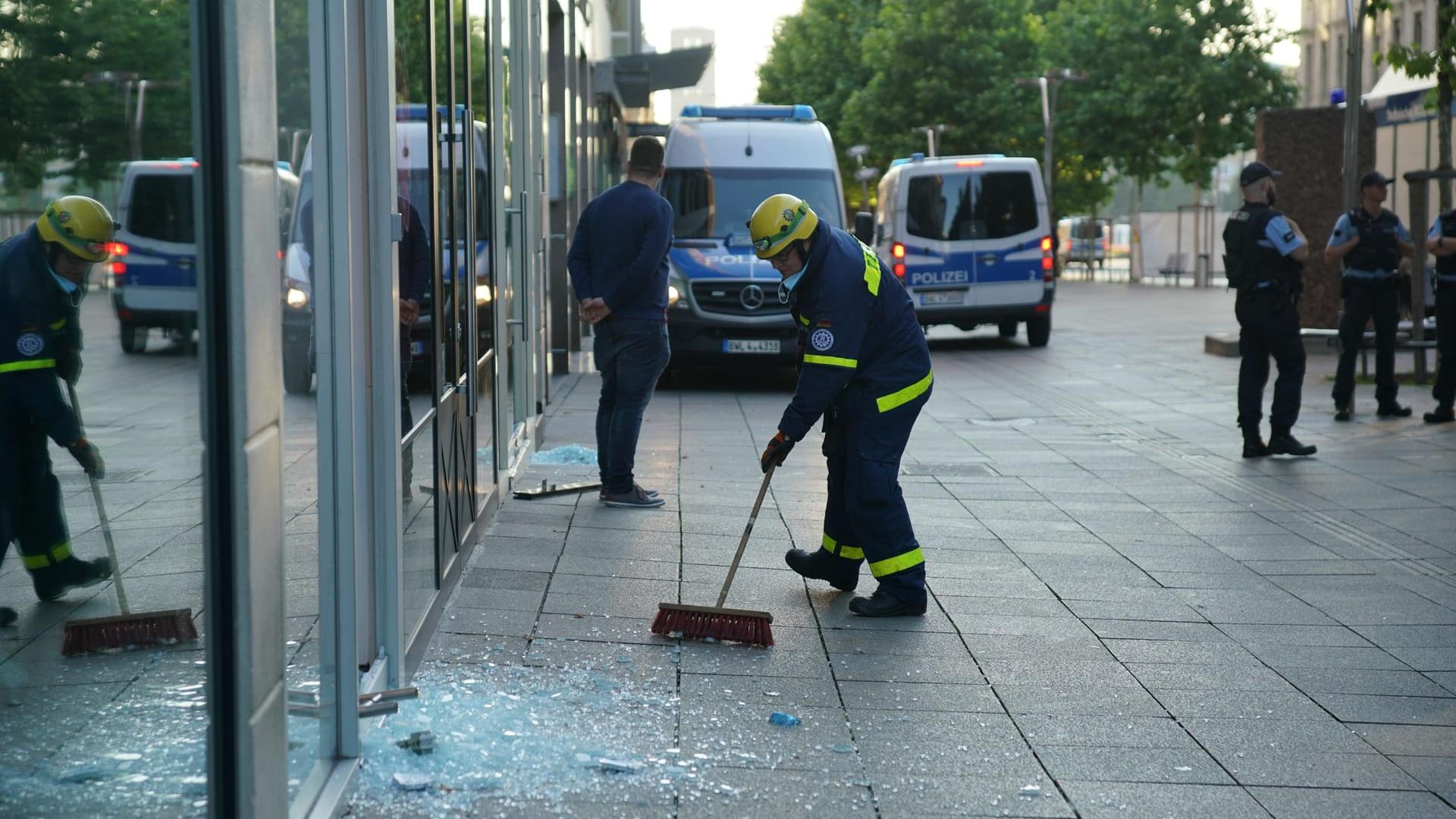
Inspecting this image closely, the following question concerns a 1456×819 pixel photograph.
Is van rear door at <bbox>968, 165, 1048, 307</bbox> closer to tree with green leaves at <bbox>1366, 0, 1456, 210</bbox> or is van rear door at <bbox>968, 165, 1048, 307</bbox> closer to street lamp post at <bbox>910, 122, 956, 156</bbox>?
tree with green leaves at <bbox>1366, 0, 1456, 210</bbox>

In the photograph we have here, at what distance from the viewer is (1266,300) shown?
10.8m

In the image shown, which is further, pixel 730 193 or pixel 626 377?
pixel 730 193

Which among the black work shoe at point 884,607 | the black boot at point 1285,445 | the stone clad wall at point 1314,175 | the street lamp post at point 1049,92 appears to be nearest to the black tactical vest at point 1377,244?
the black boot at point 1285,445

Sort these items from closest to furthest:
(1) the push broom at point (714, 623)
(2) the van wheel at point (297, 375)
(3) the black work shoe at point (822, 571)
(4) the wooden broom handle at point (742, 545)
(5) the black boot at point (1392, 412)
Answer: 1. (2) the van wheel at point (297, 375)
2. (1) the push broom at point (714, 623)
3. (4) the wooden broom handle at point (742, 545)
4. (3) the black work shoe at point (822, 571)
5. (5) the black boot at point (1392, 412)

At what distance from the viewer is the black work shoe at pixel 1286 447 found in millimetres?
10844

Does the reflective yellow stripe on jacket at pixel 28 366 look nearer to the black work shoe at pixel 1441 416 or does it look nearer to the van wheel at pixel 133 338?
the van wheel at pixel 133 338

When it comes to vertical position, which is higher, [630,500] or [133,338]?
[133,338]

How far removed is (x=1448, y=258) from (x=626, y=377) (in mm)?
6884

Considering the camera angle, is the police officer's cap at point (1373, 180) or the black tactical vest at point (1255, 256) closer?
the black tactical vest at point (1255, 256)

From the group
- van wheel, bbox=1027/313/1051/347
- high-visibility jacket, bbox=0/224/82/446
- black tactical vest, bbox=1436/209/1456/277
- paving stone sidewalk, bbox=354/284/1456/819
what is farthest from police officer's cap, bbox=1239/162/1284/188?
van wheel, bbox=1027/313/1051/347

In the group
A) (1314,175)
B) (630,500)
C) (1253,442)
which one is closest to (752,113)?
(1314,175)

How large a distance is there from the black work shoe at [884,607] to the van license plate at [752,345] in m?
9.34

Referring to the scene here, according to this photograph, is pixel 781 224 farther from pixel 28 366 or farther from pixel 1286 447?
pixel 1286 447

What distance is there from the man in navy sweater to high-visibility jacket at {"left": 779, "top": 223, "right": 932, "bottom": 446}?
233 cm
